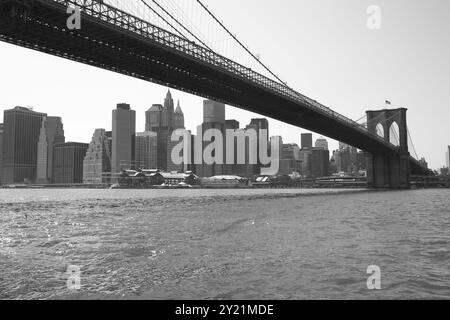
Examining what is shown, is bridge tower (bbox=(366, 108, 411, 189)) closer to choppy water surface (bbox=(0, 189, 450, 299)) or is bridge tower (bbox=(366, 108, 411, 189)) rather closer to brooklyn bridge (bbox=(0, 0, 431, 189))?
brooklyn bridge (bbox=(0, 0, 431, 189))

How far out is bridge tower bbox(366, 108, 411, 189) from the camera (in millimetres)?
102744

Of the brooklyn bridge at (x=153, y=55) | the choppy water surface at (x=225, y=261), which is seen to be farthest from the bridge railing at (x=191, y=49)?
the choppy water surface at (x=225, y=261)

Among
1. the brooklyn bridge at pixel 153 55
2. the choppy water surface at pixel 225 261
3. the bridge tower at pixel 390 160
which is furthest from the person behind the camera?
the bridge tower at pixel 390 160

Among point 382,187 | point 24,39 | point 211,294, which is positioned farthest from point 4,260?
point 382,187

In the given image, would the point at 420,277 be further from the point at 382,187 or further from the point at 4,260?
the point at 382,187

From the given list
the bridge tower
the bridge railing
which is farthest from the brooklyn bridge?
the bridge tower

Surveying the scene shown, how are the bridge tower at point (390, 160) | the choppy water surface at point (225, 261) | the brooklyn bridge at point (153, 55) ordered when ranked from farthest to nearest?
1. the bridge tower at point (390, 160)
2. the brooklyn bridge at point (153, 55)
3. the choppy water surface at point (225, 261)

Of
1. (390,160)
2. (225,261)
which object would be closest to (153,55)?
(225,261)

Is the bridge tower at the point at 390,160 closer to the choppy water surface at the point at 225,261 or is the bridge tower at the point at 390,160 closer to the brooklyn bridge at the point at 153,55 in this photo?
the brooklyn bridge at the point at 153,55

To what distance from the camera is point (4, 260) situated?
11.8 metres

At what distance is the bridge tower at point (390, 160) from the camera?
10274 centimetres

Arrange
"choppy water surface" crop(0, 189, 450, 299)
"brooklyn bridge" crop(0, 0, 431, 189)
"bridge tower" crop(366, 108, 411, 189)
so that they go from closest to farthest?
1. "choppy water surface" crop(0, 189, 450, 299)
2. "brooklyn bridge" crop(0, 0, 431, 189)
3. "bridge tower" crop(366, 108, 411, 189)

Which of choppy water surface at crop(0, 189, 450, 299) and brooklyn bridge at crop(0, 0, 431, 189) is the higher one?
brooklyn bridge at crop(0, 0, 431, 189)

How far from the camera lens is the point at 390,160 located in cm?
10519
